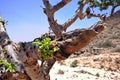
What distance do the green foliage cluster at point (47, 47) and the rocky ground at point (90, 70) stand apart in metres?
15.6

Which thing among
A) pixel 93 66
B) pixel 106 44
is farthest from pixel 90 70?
pixel 106 44

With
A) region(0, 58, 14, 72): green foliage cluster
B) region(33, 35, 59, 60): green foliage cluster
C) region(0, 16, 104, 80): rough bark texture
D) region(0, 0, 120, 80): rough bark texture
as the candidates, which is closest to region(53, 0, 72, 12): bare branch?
region(0, 0, 120, 80): rough bark texture

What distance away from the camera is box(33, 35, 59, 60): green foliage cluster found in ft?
19.2

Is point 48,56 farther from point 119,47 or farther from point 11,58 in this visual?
point 119,47

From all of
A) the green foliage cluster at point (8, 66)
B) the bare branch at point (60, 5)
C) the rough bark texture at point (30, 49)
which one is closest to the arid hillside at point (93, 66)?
the bare branch at point (60, 5)

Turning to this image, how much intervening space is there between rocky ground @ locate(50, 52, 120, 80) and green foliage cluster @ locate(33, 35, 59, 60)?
15.6 meters

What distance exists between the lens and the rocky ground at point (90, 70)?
21905 millimetres

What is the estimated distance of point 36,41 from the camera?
598 cm

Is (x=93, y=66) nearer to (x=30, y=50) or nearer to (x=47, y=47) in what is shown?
(x=47, y=47)

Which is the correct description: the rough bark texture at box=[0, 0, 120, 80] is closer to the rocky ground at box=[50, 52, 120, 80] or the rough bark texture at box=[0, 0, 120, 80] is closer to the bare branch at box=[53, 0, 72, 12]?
the bare branch at box=[53, 0, 72, 12]

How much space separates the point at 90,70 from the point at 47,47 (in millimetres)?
18393

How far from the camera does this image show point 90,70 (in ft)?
78.9

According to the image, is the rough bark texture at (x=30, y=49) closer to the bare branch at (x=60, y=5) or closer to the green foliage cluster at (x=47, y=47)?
the green foliage cluster at (x=47, y=47)

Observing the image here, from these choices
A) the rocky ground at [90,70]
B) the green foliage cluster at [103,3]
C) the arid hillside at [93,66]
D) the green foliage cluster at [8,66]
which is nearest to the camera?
the green foliage cluster at [8,66]
